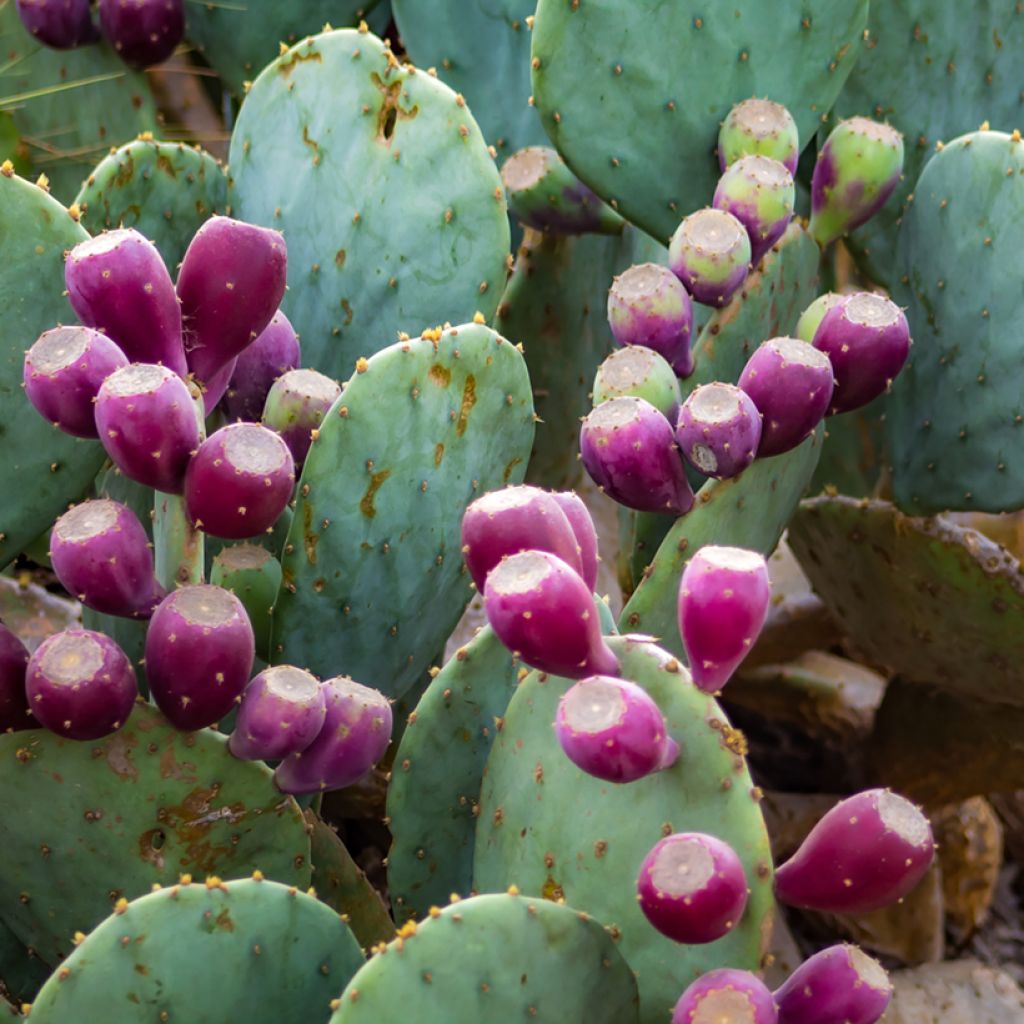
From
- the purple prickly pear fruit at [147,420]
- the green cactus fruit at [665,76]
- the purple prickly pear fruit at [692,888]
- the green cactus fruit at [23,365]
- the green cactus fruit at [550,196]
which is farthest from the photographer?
the green cactus fruit at [550,196]

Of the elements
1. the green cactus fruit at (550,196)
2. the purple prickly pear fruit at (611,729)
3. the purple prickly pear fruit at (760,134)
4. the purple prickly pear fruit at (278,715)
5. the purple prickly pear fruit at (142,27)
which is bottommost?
the purple prickly pear fruit at (278,715)

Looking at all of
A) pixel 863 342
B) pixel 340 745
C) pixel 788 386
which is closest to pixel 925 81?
pixel 863 342

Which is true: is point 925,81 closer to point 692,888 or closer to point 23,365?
point 23,365

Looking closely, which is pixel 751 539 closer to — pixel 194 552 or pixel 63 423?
pixel 194 552

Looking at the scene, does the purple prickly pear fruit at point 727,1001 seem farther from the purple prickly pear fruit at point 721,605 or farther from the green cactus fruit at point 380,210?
the green cactus fruit at point 380,210

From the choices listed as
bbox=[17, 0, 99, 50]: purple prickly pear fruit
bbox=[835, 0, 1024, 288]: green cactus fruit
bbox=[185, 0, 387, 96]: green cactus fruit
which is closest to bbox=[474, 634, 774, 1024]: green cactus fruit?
bbox=[835, 0, 1024, 288]: green cactus fruit

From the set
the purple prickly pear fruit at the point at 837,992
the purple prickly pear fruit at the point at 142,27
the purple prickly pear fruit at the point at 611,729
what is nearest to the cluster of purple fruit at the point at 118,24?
the purple prickly pear fruit at the point at 142,27

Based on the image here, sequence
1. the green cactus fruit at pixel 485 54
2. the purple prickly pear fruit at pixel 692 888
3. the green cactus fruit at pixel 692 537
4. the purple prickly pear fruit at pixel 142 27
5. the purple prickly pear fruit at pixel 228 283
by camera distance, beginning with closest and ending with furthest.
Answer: the purple prickly pear fruit at pixel 692 888, the purple prickly pear fruit at pixel 228 283, the green cactus fruit at pixel 692 537, the green cactus fruit at pixel 485 54, the purple prickly pear fruit at pixel 142 27

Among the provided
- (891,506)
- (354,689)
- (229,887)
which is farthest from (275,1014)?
(891,506)
